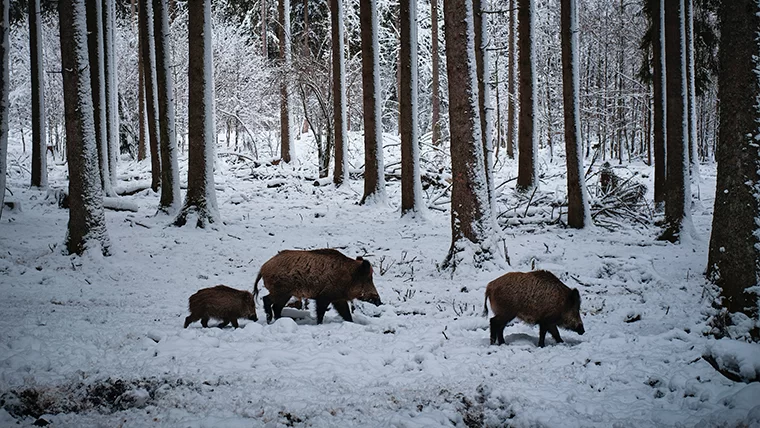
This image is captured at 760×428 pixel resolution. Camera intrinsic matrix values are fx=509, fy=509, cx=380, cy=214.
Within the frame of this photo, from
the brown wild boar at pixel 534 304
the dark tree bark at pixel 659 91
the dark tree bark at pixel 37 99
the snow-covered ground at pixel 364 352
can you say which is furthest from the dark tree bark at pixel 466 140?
the dark tree bark at pixel 37 99

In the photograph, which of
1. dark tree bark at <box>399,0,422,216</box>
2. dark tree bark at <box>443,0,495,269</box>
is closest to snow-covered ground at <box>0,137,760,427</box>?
dark tree bark at <box>443,0,495,269</box>

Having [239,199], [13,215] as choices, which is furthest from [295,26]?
[13,215]

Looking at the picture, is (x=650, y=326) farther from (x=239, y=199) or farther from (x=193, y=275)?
(x=239, y=199)

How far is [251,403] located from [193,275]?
615cm

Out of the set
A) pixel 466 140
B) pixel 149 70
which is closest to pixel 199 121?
pixel 149 70

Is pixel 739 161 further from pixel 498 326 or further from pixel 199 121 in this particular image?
pixel 199 121

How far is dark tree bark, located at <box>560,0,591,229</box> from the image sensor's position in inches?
535

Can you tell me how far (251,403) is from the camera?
161 inches

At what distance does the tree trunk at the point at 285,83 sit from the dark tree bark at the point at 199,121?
10.4 m

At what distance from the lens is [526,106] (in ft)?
57.5

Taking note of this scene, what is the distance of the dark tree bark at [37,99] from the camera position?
1742 centimetres

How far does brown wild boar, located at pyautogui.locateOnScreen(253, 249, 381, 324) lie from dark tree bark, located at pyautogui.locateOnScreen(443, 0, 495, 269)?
3.46m

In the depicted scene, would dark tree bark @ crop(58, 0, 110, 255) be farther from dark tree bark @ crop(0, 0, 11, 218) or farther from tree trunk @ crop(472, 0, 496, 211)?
tree trunk @ crop(472, 0, 496, 211)

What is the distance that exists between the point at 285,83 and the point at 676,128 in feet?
56.6
